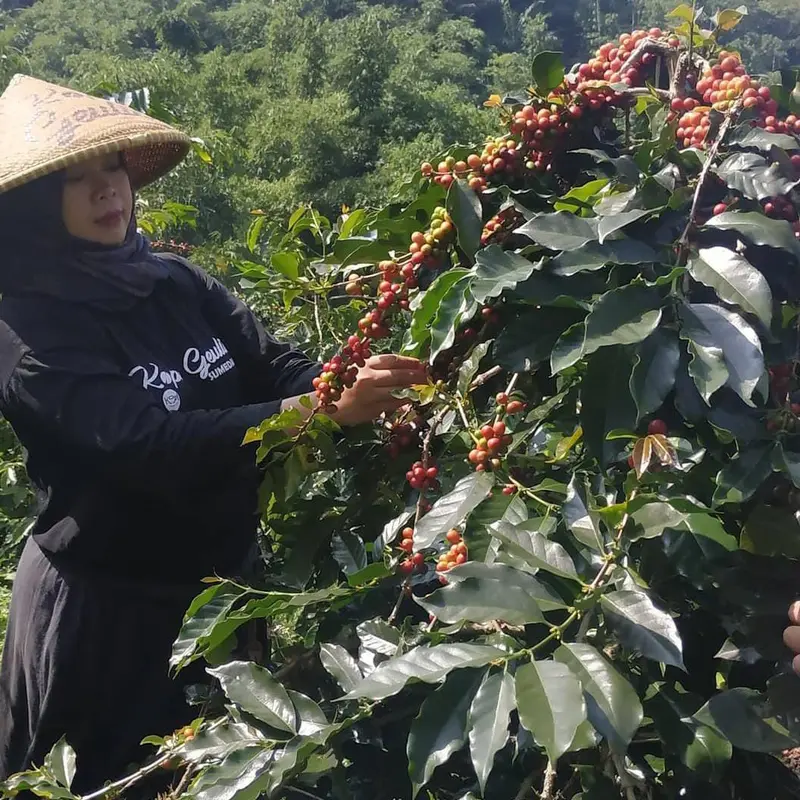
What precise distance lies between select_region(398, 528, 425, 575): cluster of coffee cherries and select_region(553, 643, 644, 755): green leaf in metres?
0.19

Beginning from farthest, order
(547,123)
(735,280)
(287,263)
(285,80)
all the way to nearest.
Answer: (285,80) → (287,263) → (547,123) → (735,280)

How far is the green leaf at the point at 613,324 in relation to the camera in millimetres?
511

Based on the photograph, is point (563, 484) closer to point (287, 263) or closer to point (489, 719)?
point (489, 719)

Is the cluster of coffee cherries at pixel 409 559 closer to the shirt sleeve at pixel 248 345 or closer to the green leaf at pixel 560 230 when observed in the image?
the green leaf at pixel 560 230

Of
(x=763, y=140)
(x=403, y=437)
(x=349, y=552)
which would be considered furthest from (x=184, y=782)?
(x=763, y=140)

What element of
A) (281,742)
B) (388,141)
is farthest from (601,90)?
(388,141)

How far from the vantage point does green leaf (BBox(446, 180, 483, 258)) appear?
0.68 metres

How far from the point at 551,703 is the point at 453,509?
0.63 feet

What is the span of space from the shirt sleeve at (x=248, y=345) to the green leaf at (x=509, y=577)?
747mm

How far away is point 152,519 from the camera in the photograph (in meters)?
1.09

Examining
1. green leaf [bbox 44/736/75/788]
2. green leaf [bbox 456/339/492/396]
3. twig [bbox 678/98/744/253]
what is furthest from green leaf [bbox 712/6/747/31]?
green leaf [bbox 44/736/75/788]

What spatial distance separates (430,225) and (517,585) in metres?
0.38

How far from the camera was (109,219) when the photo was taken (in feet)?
3.55

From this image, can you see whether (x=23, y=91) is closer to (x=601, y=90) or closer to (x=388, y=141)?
(x=601, y=90)
